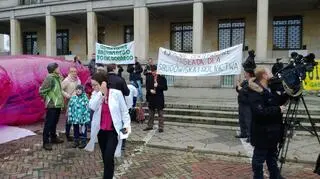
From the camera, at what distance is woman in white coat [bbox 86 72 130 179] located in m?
5.12

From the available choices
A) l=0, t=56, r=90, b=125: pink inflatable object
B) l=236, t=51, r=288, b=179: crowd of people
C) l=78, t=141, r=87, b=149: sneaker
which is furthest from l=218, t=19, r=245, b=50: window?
l=236, t=51, r=288, b=179: crowd of people

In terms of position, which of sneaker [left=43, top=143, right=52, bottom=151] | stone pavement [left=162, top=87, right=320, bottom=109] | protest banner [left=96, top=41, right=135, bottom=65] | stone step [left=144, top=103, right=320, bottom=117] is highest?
protest banner [left=96, top=41, right=135, bottom=65]

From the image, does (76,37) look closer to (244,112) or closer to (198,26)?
(198,26)

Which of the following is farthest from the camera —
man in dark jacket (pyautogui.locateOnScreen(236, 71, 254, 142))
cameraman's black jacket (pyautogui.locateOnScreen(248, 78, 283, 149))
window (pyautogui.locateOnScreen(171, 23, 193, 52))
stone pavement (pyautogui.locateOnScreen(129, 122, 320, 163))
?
window (pyautogui.locateOnScreen(171, 23, 193, 52))

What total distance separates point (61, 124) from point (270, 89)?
6.77m

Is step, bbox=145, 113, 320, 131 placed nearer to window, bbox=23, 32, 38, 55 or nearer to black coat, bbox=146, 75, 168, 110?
black coat, bbox=146, 75, 168, 110

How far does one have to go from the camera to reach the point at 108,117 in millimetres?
5160

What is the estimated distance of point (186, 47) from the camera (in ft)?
71.4

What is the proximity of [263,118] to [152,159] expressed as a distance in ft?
8.92

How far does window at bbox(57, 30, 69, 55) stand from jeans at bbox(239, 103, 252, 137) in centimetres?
1900

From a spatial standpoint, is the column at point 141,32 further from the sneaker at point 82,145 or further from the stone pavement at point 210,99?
the sneaker at point 82,145

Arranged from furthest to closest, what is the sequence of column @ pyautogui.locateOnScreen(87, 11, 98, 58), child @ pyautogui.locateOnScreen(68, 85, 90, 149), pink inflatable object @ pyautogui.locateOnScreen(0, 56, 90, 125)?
column @ pyautogui.locateOnScreen(87, 11, 98, 58) → pink inflatable object @ pyautogui.locateOnScreen(0, 56, 90, 125) → child @ pyautogui.locateOnScreen(68, 85, 90, 149)

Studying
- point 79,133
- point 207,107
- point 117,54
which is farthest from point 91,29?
point 79,133

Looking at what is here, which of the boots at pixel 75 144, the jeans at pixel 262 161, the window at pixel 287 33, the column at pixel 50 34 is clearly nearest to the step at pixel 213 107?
the boots at pixel 75 144
